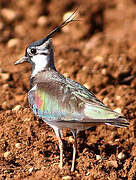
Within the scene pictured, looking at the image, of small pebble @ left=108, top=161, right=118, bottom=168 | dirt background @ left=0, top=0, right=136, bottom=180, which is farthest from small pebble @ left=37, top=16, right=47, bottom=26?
small pebble @ left=108, top=161, right=118, bottom=168

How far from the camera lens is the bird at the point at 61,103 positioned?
13.8 feet

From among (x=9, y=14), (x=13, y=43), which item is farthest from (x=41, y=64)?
(x=9, y=14)

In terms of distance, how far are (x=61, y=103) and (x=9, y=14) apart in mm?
4480

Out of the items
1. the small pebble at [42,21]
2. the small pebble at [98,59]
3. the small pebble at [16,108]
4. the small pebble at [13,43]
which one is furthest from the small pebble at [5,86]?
the small pebble at [42,21]

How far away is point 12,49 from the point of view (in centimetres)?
735

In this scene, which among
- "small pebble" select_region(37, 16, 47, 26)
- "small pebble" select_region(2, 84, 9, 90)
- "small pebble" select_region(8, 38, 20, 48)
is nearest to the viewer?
"small pebble" select_region(2, 84, 9, 90)

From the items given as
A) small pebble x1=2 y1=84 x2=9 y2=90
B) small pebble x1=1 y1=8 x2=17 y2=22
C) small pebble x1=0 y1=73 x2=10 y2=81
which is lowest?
small pebble x1=2 y1=84 x2=9 y2=90

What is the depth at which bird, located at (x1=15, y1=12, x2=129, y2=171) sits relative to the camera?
4203mm

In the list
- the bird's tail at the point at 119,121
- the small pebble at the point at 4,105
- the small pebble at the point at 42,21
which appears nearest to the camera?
the bird's tail at the point at 119,121

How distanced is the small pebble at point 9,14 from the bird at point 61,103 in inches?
141

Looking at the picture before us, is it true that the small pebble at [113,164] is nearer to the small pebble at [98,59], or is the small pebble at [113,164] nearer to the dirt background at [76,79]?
the dirt background at [76,79]

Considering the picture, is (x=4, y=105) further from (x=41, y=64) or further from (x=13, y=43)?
(x=13, y=43)

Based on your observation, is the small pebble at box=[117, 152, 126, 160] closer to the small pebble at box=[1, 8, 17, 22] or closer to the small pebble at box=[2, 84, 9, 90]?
the small pebble at box=[2, 84, 9, 90]

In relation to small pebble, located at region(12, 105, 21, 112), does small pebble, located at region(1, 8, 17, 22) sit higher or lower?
higher
